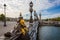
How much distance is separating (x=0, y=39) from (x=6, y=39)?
1.67ft

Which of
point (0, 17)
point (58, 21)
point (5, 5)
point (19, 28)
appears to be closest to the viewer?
point (19, 28)

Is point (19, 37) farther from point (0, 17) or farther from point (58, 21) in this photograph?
point (58, 21)

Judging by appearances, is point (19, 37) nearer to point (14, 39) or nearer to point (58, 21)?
point (14, 39)

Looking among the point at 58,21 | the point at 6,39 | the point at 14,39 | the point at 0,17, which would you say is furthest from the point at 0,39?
the point at 58,21

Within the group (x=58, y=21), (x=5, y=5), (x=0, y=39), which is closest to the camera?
(x=0, y=39)

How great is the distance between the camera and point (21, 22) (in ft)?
44.8

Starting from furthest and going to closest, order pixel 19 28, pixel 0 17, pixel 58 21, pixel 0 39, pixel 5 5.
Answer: pixel 58 21, pixel 0 17, pixel 5 5, pixel 19 28, pixel 0 39

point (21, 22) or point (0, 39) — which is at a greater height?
point (21, 22)

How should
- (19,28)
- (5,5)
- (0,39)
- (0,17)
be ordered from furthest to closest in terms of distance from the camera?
(0,17) → (5,5) → (19,28) → (0,39)

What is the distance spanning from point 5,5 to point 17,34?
1326 centimetres

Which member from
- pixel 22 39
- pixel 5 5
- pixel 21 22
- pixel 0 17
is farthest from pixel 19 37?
pixel 0 17

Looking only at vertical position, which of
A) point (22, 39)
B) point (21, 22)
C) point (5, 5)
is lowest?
point (22, 39)

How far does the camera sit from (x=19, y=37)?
513 inches

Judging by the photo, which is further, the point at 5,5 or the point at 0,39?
the point at 5,5
